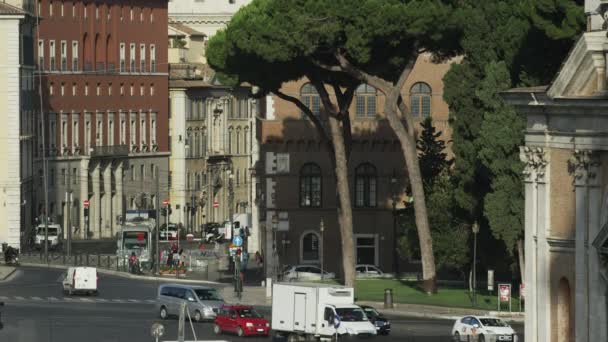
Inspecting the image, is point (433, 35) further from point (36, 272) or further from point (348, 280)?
point (36, 272)

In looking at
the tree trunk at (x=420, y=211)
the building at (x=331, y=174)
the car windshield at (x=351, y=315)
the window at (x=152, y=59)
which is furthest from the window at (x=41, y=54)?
the car windshield at (x=351, y=315)

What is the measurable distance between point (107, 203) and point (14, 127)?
19.0 m

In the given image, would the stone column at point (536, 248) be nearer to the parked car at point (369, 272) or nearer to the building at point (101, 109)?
the parked car at point (369, 272)

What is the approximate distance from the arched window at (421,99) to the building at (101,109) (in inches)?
1280

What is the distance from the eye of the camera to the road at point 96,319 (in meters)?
72.4

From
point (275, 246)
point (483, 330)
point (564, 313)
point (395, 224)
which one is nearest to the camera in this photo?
point (564, 313)

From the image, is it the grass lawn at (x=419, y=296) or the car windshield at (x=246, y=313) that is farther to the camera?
the grass lawn at (x=419, y=296)

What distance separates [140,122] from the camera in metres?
169

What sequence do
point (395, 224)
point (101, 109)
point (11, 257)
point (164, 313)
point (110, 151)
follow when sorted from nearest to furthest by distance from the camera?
1. point (164, 313)
2. point (395, 224)
3. point (11, 257)
4. point (110, 151)
5. point (101, 109)

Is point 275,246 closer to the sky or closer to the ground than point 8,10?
closer to the ground

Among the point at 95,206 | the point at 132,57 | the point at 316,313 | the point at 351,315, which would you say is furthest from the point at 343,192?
the point at 132,57

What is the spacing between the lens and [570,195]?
48.2 meters

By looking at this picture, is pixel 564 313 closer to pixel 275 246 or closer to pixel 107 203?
pixel 275 246

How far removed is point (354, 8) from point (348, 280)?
431 inches
